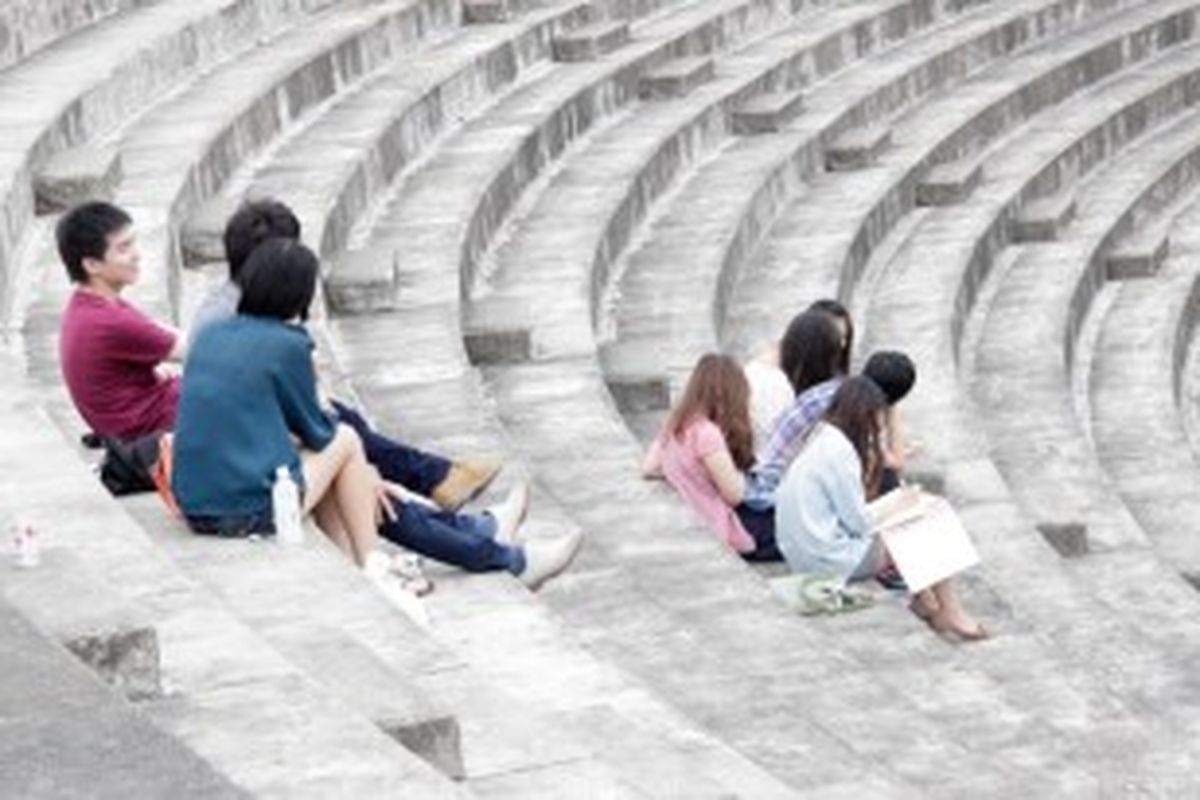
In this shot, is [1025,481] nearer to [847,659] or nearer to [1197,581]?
[1197,581]

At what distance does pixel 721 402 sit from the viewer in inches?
468

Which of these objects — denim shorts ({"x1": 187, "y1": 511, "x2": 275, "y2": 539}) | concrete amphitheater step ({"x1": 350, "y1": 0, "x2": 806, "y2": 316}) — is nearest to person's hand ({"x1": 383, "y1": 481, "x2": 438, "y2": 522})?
denim shorts ({"x1": 187, "y1": 511, "x2": 275, "y2": 539})

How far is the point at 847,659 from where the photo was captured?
10.4 meters

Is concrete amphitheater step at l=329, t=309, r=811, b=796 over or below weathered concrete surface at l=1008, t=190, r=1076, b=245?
over

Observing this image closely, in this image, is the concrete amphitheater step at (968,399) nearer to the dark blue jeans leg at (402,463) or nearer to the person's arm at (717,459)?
the person's arm at (717,459)

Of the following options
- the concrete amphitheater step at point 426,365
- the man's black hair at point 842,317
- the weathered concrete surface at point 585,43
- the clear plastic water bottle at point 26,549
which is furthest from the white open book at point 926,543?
the weathered concrete surface at point 585,43

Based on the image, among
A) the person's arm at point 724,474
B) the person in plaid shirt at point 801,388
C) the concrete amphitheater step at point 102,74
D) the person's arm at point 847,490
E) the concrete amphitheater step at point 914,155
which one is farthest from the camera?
the concrete amphitheater step at point 914,155

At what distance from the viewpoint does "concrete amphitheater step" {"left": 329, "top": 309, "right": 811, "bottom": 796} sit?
27.0ft

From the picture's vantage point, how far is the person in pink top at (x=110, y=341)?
34.3 feet

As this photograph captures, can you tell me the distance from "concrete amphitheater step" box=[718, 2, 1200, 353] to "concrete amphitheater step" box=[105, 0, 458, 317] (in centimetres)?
223

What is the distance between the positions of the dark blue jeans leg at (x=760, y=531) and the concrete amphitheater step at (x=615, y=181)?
2314 millimetres

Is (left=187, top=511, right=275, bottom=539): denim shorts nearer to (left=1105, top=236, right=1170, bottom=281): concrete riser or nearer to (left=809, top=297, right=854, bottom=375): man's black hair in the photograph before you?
(left=809, top=297, right=854, bottom=375): man's black hair

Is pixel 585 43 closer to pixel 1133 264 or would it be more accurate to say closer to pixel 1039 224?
pixel 1039 224

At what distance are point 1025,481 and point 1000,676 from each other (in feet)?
14.0
